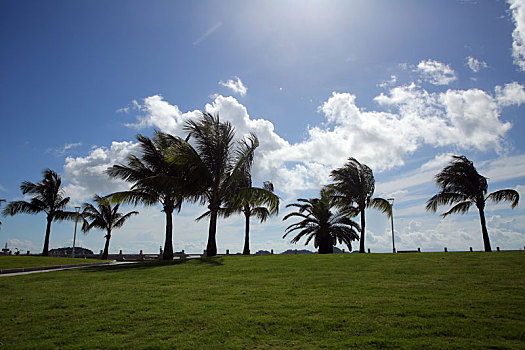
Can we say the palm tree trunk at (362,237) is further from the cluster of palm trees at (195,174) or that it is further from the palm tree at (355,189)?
the cluster of palm trees at (195,174)

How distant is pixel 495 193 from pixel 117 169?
89.3 feet

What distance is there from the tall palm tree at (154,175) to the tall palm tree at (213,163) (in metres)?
1.22

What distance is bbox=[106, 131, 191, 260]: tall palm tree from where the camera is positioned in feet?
70.0

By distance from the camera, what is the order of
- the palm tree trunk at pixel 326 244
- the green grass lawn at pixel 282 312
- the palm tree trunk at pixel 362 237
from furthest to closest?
the palm tree trunk at pixel 326 244 < the palm tree trunk at pixel 362 237 < the green grass lawn at pixel 282 312

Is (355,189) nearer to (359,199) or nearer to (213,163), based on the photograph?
(359,199)

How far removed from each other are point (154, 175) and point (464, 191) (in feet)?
77.2

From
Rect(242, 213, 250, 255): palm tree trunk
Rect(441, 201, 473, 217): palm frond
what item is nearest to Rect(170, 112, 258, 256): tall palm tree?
Rect(242, 213, 250, 255): palm tree trunk

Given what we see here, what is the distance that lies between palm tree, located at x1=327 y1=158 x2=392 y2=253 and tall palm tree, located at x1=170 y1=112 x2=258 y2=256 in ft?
39.0

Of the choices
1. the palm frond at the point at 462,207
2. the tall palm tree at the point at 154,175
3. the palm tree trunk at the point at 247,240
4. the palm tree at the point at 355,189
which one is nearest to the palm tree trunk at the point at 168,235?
the tall palm tree at the point at 154,175

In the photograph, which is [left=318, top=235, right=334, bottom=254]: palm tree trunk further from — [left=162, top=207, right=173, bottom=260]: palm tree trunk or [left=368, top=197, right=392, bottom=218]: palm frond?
[left=162, top=207, right=173, bottom=260]: palm tree trunk

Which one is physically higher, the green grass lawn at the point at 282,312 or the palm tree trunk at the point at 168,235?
the palm tree trunk at the point at 168,235

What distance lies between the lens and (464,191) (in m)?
25.7

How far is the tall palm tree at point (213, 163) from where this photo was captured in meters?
20.0

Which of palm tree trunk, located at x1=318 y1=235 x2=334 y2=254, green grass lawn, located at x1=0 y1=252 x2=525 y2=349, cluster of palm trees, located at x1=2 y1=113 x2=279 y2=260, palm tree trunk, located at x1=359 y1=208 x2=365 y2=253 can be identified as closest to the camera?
green grass lawn, located at x1=0 y1=252 x2=525 y2=349
